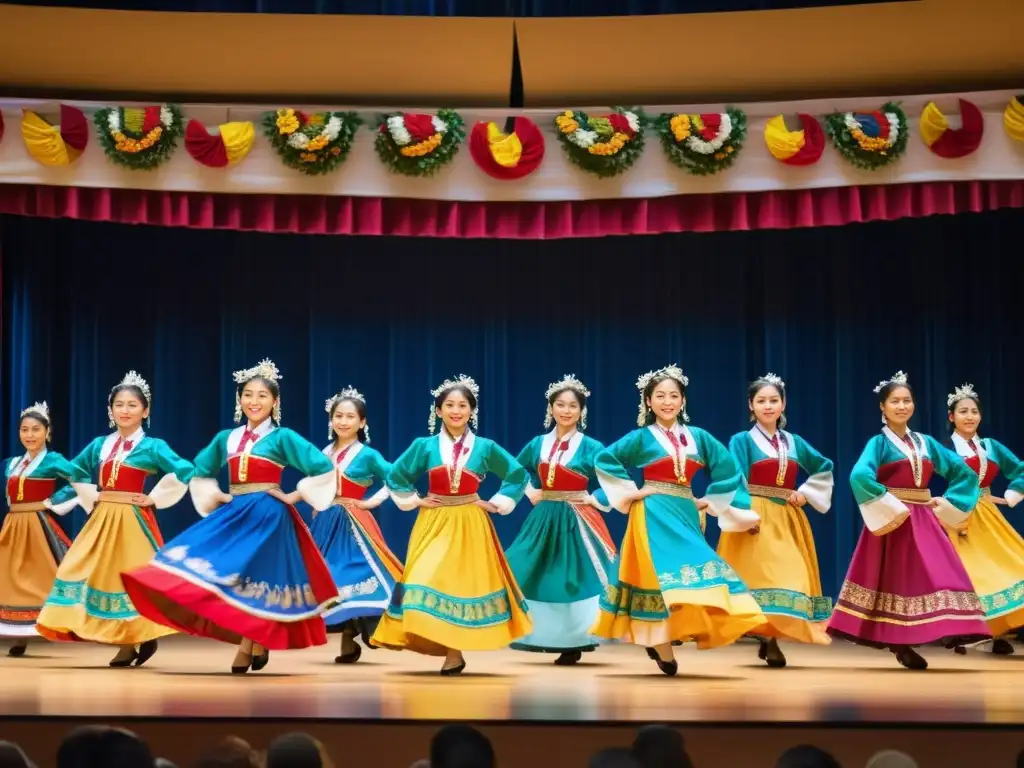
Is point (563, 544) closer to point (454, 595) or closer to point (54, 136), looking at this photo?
point (454, 595)

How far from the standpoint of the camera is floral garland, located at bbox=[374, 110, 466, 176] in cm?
783

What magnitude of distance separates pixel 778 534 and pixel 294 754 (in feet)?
15.6

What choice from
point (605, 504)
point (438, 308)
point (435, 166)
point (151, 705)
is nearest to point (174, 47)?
point (435, 166)

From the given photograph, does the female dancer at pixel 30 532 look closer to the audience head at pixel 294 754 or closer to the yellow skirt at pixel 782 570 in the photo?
the yellow skirt at pixel 782 570

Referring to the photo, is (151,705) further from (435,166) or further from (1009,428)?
(1009,428)

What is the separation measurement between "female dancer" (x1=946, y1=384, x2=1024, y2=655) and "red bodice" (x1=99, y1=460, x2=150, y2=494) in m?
4.02

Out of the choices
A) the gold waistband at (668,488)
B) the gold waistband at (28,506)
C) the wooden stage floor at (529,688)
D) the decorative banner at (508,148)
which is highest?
the decorative banner at (508,148)

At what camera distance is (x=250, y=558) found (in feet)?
19.1

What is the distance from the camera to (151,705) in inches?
180

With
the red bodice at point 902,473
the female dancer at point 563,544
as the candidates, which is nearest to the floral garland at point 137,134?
the female dancer at point 563,544

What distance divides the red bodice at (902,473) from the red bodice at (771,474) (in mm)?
521

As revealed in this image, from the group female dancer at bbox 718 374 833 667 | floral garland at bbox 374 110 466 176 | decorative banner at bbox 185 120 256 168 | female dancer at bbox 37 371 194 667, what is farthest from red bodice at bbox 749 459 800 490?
decorative banner at bbox 185 120 256 168

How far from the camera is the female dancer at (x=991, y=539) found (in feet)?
22.6

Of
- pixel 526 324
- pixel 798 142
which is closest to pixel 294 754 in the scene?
pixel 798 142
